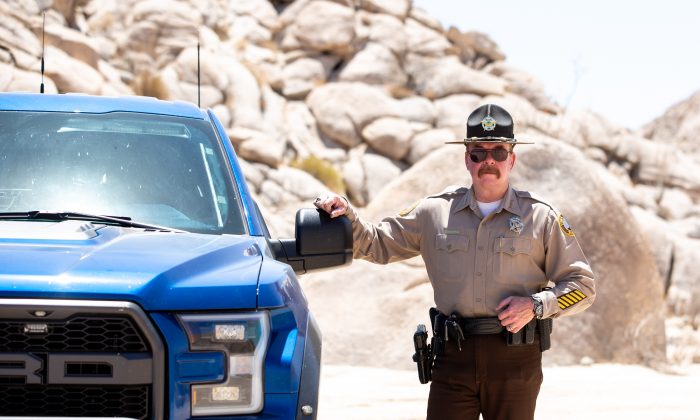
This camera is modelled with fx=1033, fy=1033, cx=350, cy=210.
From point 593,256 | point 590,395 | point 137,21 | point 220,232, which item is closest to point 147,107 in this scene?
point 220,232

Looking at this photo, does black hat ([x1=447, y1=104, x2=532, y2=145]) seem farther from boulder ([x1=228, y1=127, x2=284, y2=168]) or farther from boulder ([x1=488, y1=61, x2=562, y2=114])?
boulder ([x1=488, y1=61, x2=562, y2=114])

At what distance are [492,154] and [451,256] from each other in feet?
1.58

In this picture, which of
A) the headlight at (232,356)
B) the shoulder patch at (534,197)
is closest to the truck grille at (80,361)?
the headlight at (232,356)

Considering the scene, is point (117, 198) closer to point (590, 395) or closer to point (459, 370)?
point (459, 370)

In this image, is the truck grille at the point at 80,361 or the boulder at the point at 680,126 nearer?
the truck grille at the point at 80,361

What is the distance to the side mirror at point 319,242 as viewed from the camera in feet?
12.4

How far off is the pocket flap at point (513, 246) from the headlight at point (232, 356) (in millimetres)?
1667

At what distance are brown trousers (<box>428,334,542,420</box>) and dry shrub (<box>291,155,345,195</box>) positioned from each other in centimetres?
2597

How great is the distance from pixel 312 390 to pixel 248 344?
0.32 metres

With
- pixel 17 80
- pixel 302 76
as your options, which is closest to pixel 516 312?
pixel 17 80

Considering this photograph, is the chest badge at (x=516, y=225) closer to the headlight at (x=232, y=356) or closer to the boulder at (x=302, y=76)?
the headlight at (x=232, y=356)

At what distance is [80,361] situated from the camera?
114 inches

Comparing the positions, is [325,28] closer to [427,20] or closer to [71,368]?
[427,20]

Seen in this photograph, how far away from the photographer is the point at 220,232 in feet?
12.6
